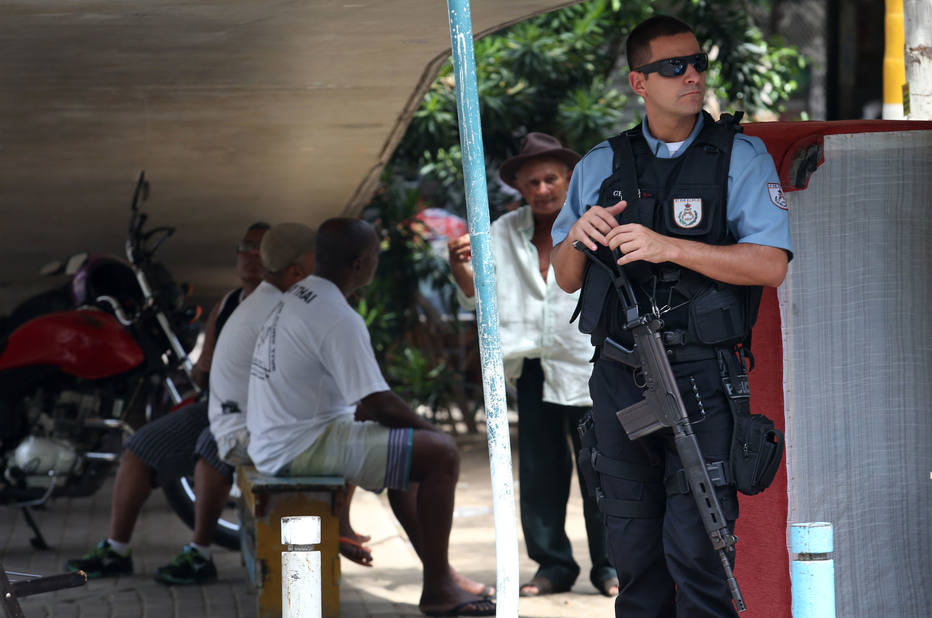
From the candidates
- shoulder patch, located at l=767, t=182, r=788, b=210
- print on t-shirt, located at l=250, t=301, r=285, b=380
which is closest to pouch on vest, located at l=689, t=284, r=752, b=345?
shoulder patch, located at l=767, t=182, r=788, b=210

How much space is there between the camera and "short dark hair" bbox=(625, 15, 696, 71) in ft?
10.9

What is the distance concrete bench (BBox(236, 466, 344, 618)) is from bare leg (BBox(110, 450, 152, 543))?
1.34 meters

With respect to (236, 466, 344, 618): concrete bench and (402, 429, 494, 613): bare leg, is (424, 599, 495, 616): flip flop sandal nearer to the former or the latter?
(402, 429, 494, 613): bare leg

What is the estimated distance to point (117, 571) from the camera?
233 inches

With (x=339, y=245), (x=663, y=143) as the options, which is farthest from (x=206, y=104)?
(x=663, y=143)

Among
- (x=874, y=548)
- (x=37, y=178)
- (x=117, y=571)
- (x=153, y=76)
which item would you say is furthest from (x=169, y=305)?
(x=874, y=548)

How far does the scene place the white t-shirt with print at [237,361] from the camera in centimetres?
565

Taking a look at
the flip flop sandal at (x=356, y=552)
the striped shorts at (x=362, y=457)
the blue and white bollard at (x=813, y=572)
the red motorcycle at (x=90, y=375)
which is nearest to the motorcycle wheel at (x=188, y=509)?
the red motorcycle at (x=90, y=375)

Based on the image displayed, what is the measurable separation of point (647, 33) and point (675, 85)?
0.60 ft

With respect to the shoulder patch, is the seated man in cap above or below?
below

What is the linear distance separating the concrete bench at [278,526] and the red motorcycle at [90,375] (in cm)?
213

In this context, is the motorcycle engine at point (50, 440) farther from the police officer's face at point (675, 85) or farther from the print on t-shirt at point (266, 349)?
the police officer's face at point (675, 85)

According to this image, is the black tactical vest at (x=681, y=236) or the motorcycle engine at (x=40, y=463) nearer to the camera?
the black tactical vest at (x=681, y=236)

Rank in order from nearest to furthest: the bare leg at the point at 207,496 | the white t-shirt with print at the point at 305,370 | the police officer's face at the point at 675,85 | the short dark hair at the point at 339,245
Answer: the police officer's face at the point at 675,85 < the white t-shirt with print at the point at 305,370 < the short dark hair at the point at 339,245 < the bare leg at the point at 207,496
